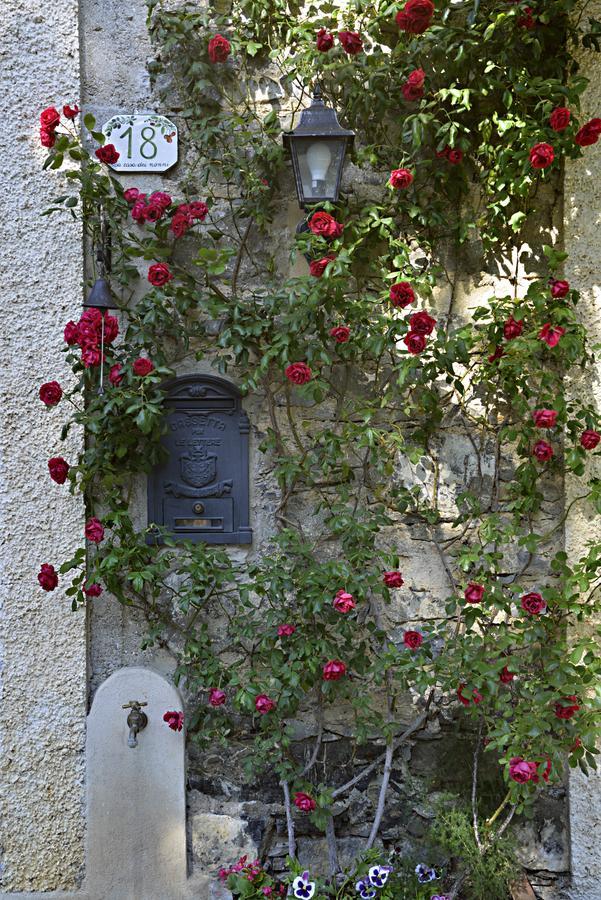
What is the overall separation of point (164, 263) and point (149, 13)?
0.96 m

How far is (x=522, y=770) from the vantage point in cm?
273

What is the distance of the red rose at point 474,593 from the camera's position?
9.66 feet

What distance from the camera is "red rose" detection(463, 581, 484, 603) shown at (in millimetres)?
2943

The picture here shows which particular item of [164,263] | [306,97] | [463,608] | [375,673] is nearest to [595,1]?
[306,97]

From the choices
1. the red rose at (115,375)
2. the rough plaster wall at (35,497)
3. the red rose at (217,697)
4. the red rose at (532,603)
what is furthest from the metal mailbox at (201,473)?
the red rose at (532,603)

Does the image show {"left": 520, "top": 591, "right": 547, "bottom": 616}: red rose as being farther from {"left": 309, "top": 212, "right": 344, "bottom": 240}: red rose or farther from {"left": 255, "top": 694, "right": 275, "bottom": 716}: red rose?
{"left": 309, "top": 212, "right": 344, "bottom": 240}: red rose

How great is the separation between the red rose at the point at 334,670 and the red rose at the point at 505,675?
0.59 metres

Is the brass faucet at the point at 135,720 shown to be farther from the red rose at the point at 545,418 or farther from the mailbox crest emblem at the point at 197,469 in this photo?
the red rose at the point at 545,418

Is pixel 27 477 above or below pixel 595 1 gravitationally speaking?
below

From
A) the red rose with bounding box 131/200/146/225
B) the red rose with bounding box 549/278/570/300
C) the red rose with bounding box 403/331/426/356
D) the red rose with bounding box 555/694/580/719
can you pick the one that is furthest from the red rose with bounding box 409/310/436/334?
the red rose with bounding box 555/694/580/719

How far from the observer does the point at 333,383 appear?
3.24 meters

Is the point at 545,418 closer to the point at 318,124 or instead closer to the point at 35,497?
the point at 318,124

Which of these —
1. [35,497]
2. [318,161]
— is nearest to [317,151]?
[318,161]

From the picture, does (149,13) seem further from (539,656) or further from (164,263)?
(539,656)
